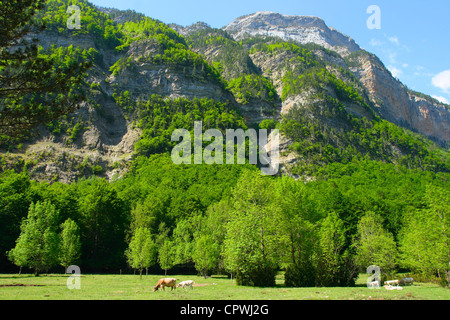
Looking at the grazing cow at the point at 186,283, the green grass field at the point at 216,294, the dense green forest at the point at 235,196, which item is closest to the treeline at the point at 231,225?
the dense green forest at the point at 235,196

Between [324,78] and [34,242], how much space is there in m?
129

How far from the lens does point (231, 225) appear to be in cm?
2495

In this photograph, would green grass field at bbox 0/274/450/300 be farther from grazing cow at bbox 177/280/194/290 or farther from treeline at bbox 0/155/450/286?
treeline at bbox 0/155/450/286

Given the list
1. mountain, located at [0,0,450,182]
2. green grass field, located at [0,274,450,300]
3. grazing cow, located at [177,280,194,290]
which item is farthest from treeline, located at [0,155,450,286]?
mountain, located at [0,0,450,182]

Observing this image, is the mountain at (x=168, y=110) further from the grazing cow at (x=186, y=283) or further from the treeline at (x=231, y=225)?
the grazing cow at (x=186, y=283)

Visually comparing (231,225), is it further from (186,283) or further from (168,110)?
(168,110)

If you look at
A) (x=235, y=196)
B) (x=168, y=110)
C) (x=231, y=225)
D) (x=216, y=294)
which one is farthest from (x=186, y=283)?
(x=168, y=110)

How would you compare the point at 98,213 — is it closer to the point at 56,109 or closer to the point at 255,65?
the point at 56,109

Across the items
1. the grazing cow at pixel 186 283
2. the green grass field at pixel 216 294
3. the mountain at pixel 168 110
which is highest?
the mountain at pixel 168 110

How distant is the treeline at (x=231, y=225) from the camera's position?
79.7ft

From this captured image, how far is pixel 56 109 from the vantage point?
14141 millimetres

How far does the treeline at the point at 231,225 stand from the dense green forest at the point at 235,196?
0.63ft

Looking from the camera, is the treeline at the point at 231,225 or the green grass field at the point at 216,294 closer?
the green grass field at the point at 216,294
